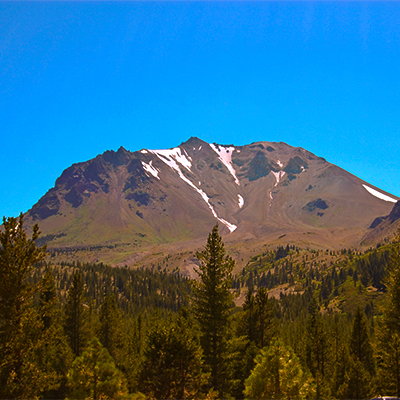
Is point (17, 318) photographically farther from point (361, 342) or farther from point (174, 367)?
point (361, 342)

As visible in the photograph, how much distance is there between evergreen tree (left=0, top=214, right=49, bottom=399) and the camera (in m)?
18.9

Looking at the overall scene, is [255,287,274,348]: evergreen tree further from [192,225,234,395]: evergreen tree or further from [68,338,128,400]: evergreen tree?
[68,338,128,400]: evergreen tree

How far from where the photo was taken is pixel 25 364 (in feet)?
64.8

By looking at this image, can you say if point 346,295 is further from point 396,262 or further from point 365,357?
point 396,262

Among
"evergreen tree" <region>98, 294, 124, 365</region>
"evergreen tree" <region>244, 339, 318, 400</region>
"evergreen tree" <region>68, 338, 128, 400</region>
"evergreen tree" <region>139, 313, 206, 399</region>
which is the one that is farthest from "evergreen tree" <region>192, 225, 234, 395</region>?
"evergreen tree" <region>98, 294, 124, 365</region>

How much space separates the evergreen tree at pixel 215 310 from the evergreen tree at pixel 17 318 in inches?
490

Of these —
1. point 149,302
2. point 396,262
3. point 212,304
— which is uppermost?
point 396,262

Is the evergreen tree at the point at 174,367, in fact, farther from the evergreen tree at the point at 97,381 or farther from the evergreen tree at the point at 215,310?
the evergreen tree at the point at 215,310

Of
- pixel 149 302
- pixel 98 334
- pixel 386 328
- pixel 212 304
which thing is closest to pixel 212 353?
pixel 212 304

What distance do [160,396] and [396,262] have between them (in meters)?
24.4

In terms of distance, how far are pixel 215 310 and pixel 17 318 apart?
1487 centimetres

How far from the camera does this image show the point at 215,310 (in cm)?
2828

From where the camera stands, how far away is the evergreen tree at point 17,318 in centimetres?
1891

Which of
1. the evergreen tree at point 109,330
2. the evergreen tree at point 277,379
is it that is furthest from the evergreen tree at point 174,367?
the evergreen tree at point 109,330
